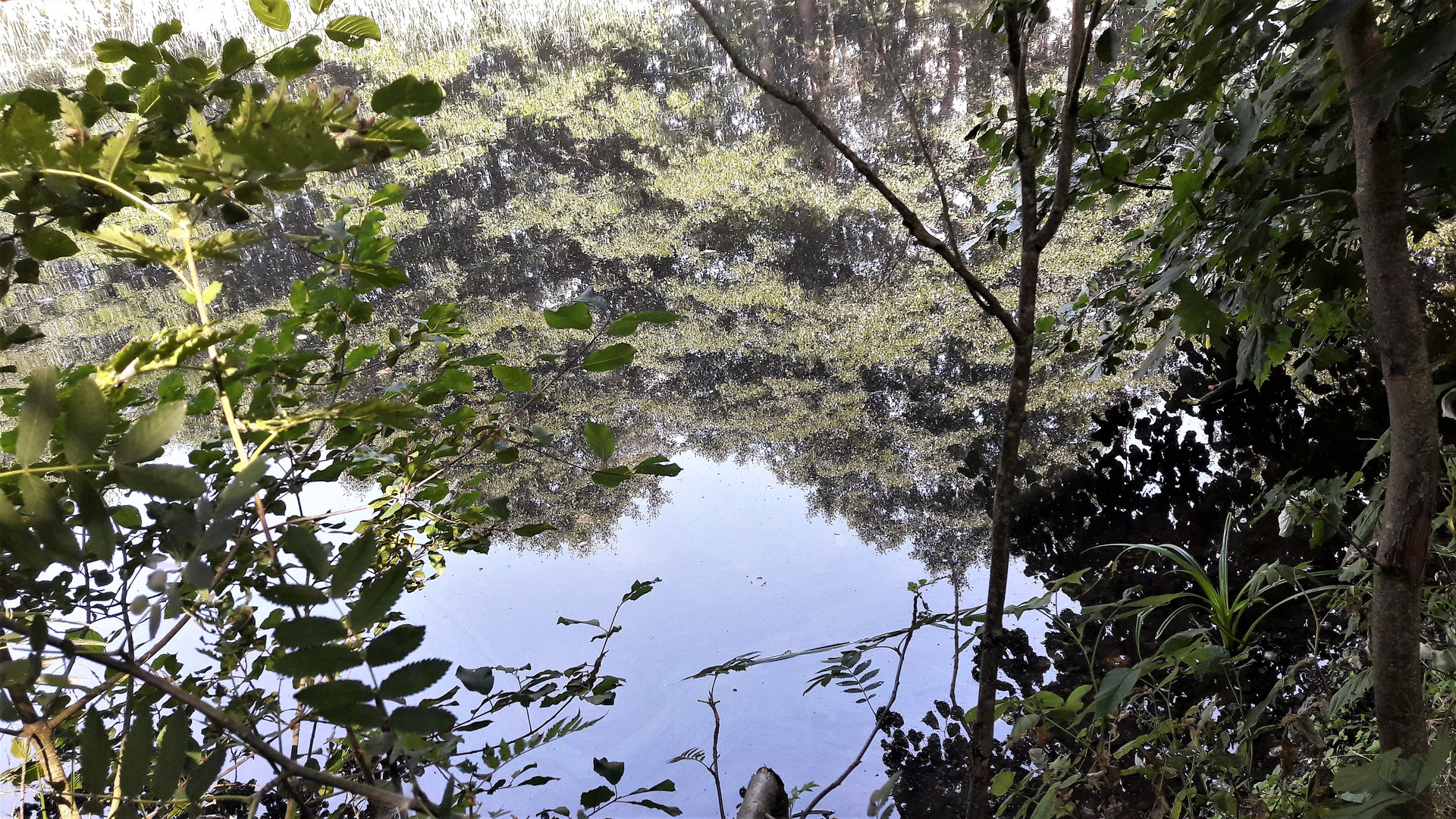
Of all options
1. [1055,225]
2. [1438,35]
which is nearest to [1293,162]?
[1438,35]

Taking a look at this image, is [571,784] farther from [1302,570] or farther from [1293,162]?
[1293,162]

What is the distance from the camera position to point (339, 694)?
0.23 meters

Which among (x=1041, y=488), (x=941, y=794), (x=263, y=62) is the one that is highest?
(x=1041, y=488)

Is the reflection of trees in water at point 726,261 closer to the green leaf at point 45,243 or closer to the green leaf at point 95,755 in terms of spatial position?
the green leaf at point 45,243

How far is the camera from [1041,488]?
6.24 ft

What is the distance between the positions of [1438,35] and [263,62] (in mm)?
624

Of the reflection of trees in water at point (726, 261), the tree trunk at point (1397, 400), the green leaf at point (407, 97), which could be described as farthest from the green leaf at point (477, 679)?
the tree trunk at point (1397, 400)

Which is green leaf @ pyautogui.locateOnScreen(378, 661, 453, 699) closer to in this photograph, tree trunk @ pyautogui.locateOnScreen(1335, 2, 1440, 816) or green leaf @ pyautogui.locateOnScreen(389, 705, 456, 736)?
green leaf @ pyautogui.locateOnScreen(389, 705, 456, 736)

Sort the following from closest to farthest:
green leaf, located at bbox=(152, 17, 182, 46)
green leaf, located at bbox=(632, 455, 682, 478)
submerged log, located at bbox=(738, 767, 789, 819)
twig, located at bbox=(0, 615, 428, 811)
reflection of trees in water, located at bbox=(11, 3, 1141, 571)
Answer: twig, located at bbox=(0, 615, 428, 811) < green leaf, located at bbox=(152, 17, 182, 46) < green leaf, located at bbox=(632, 455, 682, 478) < submerged log, located at bbox=(738, 767, 789, 819) < reflection of trees in water, located at bbox=(11, 3, 1141, 571)

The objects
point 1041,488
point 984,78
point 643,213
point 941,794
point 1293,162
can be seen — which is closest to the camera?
point 1293,162

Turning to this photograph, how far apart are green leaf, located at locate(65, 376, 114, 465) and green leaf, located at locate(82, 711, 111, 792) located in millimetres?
105

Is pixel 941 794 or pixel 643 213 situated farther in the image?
pixel 643 213

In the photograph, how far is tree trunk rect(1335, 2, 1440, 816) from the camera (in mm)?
494

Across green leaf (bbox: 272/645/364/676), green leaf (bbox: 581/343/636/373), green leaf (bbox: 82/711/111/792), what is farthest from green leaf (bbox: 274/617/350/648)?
green leaf (bbox: 581/343/636/373)
